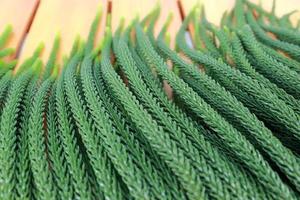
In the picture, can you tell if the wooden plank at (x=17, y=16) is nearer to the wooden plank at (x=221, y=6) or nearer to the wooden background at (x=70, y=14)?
the wooden background at (x=70, y=14)

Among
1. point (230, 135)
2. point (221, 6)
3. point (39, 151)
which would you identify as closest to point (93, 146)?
point (39, 151)

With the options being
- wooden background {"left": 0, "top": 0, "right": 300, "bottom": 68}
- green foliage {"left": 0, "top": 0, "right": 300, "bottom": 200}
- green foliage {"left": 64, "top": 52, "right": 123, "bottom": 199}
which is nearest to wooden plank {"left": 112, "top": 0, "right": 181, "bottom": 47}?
wooden background {"left": 0, "top": 0, "right": 300, "bottom": 68}

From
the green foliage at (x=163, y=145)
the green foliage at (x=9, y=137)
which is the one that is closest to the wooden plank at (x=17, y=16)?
the green foliage at (x=9, y=137)

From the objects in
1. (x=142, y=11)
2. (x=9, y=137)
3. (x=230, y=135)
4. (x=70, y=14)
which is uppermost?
(x=70, y=14)

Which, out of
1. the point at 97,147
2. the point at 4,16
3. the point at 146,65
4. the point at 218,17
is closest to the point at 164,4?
the point at 218,17

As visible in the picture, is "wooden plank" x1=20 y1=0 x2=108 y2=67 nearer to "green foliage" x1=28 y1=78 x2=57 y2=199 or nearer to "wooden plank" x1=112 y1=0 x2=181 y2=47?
"wooden plank" x1=112 y1=0 x2=181 y2=47

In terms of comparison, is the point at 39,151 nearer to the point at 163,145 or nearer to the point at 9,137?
the point at 9,137
